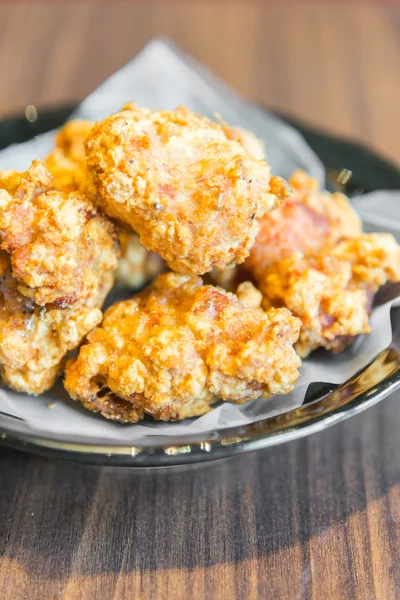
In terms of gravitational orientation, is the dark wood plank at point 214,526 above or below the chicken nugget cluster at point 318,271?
below

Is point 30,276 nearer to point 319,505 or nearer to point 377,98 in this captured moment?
point 319,505

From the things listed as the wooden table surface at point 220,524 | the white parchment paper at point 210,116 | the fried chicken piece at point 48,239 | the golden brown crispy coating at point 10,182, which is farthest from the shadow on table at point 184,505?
the golden brown crispy coating at point 10,182

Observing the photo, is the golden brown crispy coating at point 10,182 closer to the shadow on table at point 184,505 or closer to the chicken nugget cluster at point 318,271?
the chicken nugget cluster at point 318,271

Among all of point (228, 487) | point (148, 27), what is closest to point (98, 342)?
point (228, 487)

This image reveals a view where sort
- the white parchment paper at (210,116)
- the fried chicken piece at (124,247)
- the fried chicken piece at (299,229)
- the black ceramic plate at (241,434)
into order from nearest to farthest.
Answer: the black ceramic plate at (241,434), the white parchment paper at (210,116), the fried chicken piece at (124,247), the fried chicken piece at (299,229)

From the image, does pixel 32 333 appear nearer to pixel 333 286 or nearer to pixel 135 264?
pixel 135 264

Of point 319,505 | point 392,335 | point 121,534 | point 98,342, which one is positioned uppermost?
point 392,335
